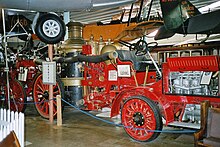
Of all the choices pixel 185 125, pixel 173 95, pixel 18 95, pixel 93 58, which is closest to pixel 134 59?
pixel 93 58

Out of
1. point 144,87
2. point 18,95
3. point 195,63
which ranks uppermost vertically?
point 195,63

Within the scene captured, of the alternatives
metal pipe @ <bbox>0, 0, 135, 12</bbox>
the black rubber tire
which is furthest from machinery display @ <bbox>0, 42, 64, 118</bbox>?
metal pipe @ <bbox>0, 0, 135, 12</bbox>

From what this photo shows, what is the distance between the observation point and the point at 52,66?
5.79 metres

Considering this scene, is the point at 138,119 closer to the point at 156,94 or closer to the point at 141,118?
the point at 141,118

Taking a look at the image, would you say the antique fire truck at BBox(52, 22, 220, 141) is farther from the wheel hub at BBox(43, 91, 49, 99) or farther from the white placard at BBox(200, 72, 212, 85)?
the wheel hub at BBox(43, 91, 49, 99)

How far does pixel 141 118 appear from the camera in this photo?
173 inches

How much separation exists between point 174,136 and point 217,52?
6.90m

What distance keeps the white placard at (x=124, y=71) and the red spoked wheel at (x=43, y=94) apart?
169 cm

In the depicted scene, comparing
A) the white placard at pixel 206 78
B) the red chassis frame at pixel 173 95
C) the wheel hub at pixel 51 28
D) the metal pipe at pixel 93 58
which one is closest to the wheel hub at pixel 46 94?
the metal pipe at pixel 93 58

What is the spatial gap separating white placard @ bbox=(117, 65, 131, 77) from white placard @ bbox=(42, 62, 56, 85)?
1.58 metres

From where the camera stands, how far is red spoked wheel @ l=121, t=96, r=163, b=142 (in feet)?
13.7

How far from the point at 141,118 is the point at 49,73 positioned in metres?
Answer: 2.56

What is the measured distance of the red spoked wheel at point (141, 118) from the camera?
4.18 m

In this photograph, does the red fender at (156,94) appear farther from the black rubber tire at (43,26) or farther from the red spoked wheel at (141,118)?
the black rubber tire at (43,26)
